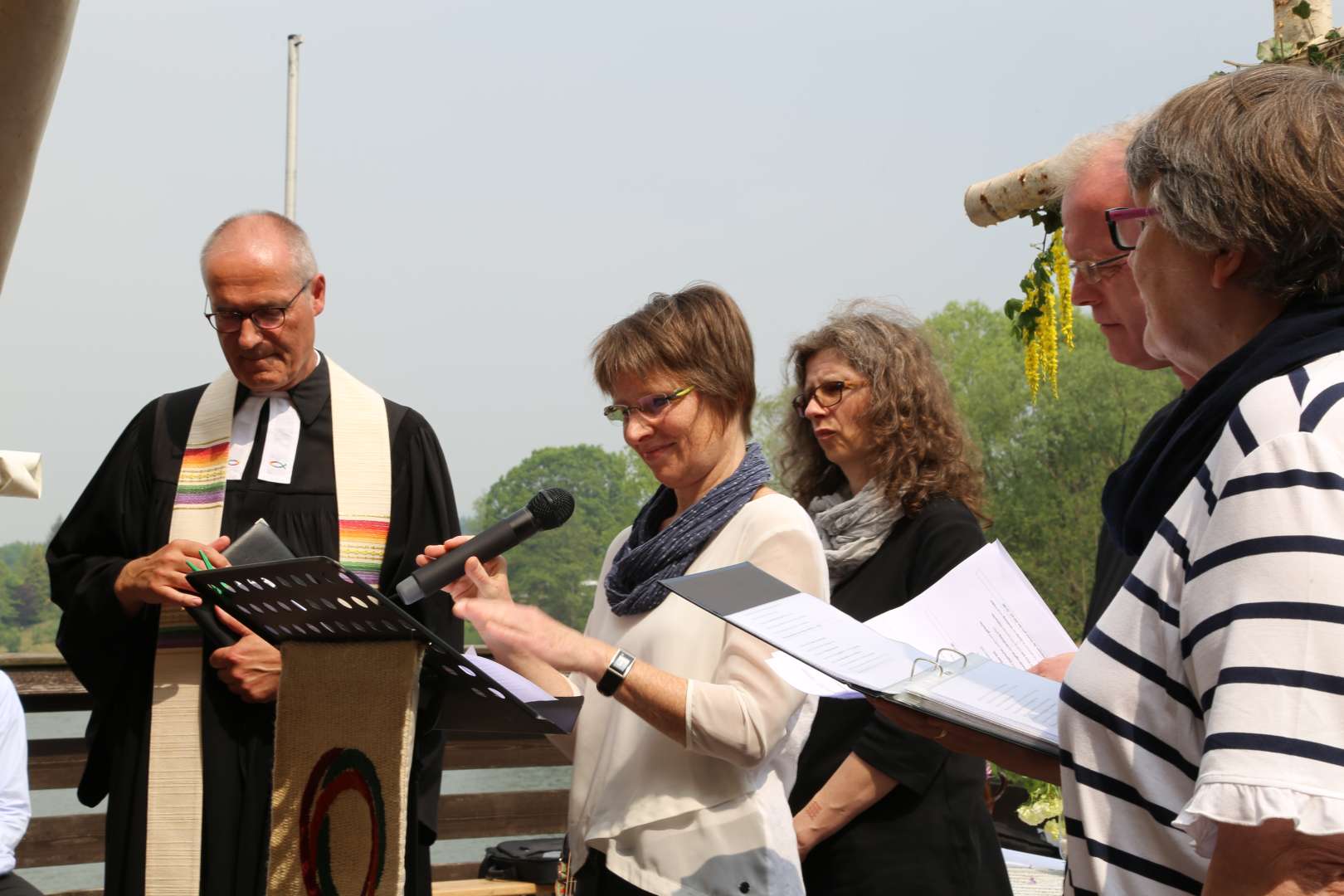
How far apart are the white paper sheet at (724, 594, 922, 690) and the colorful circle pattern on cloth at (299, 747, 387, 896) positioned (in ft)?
2.78

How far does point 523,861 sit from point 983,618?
4.65m

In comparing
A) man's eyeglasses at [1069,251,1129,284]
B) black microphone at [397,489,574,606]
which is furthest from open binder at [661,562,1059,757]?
black microphone at [397,489,574,606]

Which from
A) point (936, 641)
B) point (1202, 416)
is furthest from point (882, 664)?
point (1202, 416)

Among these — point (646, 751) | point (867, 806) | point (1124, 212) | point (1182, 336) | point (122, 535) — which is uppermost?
point (1124, 212)

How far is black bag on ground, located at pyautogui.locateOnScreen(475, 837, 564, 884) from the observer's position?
20.5ft

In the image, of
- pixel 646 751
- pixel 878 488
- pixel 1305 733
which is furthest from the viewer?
pixel 878 488

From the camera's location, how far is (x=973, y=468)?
3.44 m

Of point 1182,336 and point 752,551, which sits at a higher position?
point 1182,336

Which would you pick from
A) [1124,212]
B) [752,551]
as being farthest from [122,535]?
[1124,212]

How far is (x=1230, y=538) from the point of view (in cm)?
121

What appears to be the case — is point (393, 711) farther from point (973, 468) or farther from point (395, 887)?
point (973, 468)

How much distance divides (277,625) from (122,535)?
4.42 feet

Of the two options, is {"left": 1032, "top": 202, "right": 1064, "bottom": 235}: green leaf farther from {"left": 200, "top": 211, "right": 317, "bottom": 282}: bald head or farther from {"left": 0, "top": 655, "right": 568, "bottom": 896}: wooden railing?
{"left": 0, "top": 655, "right": 568, "bottom": 896}: wooden railing

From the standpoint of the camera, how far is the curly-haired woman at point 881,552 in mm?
2932
